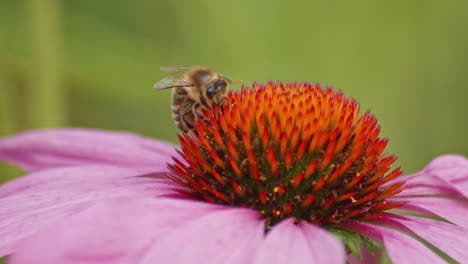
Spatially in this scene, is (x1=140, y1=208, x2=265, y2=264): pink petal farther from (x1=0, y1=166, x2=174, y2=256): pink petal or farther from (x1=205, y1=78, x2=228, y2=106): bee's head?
(x1=205, y1=78, x2=228, y2=106): bee's head

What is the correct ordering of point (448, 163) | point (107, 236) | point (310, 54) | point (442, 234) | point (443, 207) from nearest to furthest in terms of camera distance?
point (107, 236) → point (442, 234) → point (443, 207) → point (448, 163) → point (310, 54)

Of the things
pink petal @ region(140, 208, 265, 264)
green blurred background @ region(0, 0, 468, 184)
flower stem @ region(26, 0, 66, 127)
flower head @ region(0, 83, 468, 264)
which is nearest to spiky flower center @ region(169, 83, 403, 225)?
flower head @ region(0, 83, 468, 264)

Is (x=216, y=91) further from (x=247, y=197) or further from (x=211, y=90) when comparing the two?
(x=247, y=197)

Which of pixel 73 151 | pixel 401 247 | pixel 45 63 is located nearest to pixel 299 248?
pixel 401 247

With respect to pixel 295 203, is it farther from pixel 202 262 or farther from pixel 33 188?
pixel 33 188

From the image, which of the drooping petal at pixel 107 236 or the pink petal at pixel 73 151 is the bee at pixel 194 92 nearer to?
the pink petal at pixel 73 151

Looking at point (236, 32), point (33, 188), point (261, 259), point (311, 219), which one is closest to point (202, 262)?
point (261, 259)
